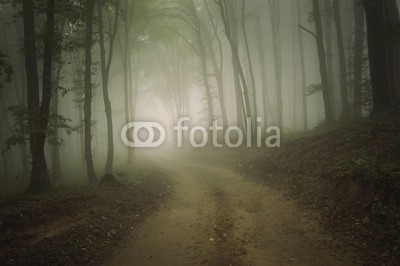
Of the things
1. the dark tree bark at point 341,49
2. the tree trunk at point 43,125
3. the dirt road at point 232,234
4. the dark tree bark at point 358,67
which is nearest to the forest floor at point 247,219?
the dirt road at point 232,234

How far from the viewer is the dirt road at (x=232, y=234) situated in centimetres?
729

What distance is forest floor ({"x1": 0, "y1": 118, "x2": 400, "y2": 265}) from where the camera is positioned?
7320 millimetres

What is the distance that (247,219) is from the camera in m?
9.62

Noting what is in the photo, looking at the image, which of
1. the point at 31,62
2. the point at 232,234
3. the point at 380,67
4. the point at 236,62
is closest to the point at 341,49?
the point at 236,62

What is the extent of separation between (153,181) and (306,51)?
47304 millimetres

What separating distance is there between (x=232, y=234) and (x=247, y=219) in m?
1.21

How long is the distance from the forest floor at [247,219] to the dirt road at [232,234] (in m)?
0.03

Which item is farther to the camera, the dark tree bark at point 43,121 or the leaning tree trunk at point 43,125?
the leaning tree trunk at point 43,125

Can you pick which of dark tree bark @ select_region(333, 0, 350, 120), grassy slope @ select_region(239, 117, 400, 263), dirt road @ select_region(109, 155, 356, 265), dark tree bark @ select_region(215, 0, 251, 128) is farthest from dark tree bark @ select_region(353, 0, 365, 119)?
dirt road @ select_region(109, 155, 356, 265)

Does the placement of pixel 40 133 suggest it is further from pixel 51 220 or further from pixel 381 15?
pixel 381 15

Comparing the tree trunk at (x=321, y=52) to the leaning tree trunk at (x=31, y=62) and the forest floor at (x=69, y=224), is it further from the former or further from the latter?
the leaning tree trunk at (x=31, y=62)

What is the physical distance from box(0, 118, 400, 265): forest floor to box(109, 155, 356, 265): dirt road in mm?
26

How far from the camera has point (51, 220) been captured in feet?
30.6

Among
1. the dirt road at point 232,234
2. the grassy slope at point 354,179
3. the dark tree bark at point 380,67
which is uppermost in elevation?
the dark tree bark at point 380,67
